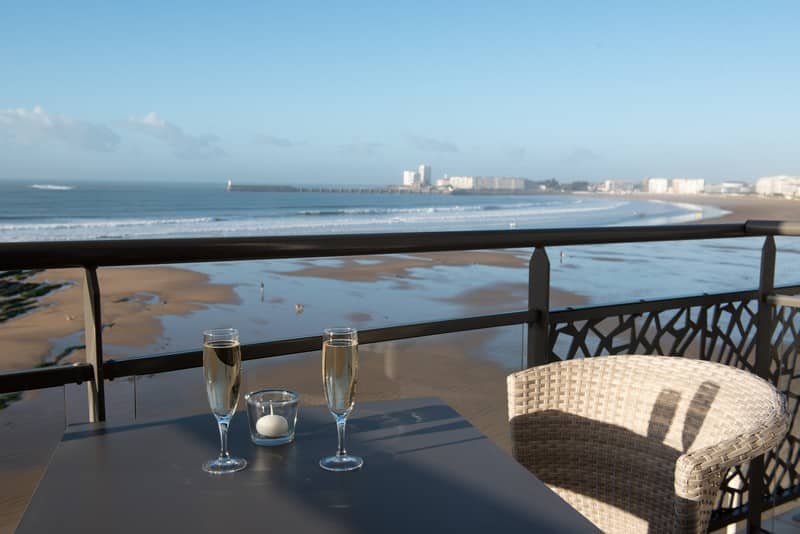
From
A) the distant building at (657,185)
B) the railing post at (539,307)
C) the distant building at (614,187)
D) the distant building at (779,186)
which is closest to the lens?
the railing post at (539,307)

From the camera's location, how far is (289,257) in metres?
1.65

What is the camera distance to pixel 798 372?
2.85 m

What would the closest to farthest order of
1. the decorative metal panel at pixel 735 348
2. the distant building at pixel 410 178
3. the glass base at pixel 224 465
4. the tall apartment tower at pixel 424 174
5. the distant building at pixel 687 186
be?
1. the glass base at pixel 224 465
2. the decorative metal panel at pixel 735 348
3. the distant building at pixel 687 186
4. the tall apartment tower at pixel 424 174
5. the distant building at pixel 410 178

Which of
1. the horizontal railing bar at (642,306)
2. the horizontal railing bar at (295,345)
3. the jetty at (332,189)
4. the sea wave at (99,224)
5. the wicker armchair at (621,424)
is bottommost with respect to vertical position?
the sea wave at (99,224)

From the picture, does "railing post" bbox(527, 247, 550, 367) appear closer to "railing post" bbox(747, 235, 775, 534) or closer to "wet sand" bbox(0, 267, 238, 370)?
"railing post" bbox(747, 235, 775, 534)

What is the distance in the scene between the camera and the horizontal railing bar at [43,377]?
Answer: 1.29 metres

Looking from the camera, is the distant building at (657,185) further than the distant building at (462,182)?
Yes

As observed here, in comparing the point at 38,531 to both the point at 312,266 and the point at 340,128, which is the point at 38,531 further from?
the point at 340,128

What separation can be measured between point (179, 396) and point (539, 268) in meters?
1.17

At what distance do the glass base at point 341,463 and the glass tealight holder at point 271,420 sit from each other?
107 millimetres

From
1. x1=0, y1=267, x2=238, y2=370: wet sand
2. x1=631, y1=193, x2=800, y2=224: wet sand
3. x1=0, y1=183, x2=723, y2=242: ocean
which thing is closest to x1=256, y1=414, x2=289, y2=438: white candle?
x1=0, y1=267, x2=238, y2=370: wet sand

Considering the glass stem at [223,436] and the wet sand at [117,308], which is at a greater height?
the glass stem at [223,436]

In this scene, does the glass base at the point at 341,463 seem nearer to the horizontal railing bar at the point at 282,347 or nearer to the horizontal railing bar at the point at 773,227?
the horizontal railing bar at the point at 282,347

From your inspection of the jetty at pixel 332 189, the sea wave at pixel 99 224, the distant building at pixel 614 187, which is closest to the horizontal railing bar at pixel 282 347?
the sea wave at pixel 99 224
